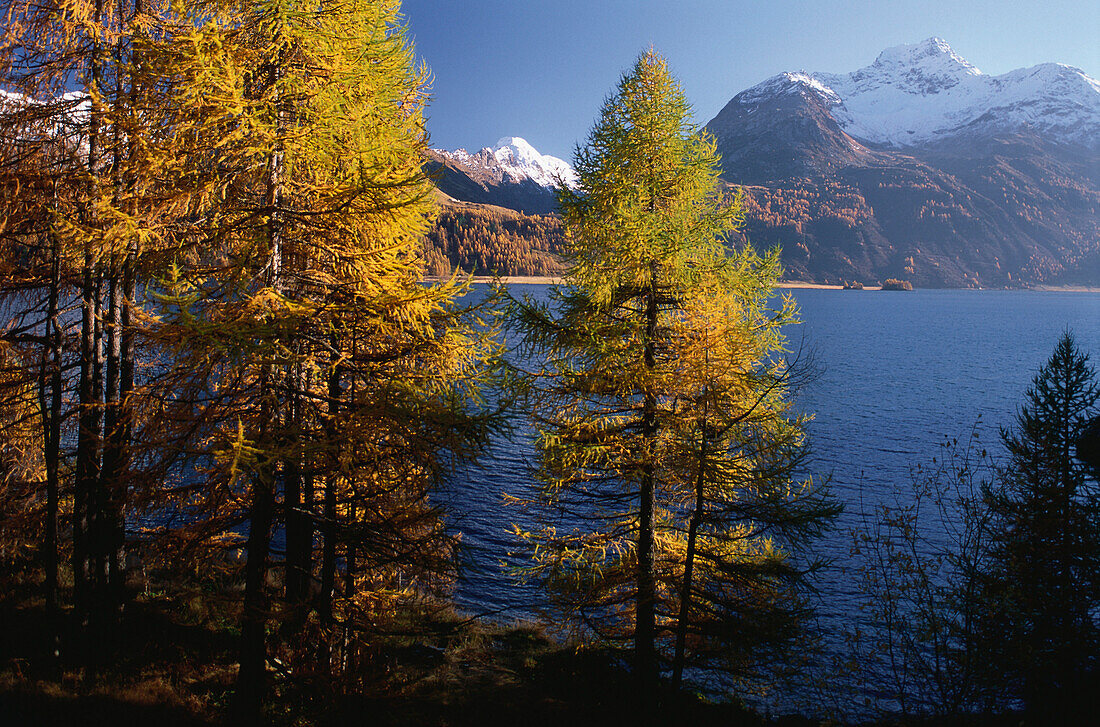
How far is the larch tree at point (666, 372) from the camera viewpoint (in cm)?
995

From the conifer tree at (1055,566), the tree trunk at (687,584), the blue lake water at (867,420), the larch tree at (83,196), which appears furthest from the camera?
the blue lake water at (867,420)

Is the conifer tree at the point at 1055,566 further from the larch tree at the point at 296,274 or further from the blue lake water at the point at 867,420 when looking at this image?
the larch tree at the point at 296,274

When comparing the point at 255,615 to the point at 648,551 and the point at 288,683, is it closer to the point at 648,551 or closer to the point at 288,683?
the point at 288,683

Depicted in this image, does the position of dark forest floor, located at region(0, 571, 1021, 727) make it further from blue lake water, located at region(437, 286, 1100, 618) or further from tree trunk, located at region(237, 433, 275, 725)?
blue lake water, located at region(437, 286, 1100, 618)

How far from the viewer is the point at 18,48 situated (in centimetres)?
852


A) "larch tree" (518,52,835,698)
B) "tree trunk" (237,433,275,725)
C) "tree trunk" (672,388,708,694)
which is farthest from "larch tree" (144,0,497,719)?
"tree trunk" (672,388,708,694)

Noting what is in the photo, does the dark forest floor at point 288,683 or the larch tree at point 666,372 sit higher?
the larch tree at point 666,372

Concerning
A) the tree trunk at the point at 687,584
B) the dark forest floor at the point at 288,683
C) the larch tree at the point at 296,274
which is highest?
the larch tree at the point at 296,274

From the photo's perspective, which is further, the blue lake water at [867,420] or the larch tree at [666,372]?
the blue lake water at [867,420]

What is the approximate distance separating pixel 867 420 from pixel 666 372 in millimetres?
40231

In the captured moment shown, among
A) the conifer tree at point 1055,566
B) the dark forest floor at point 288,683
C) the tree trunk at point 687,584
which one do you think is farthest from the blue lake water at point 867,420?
the conifer tree at point 1055,566

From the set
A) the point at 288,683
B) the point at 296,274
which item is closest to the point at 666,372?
the point at 296,274

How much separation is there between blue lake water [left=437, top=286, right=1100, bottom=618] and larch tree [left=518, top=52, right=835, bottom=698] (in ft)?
5.58

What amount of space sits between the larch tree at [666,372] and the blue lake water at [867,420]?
1700 millimetres
